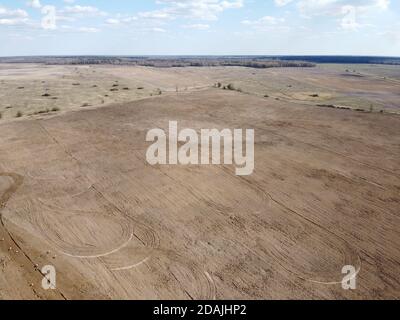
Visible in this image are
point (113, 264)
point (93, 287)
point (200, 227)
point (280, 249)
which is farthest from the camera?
point (200, 227)

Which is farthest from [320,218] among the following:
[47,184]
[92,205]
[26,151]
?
[26,151]

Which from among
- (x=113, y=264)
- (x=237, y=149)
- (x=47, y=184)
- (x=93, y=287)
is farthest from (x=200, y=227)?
(x=237, y=149)

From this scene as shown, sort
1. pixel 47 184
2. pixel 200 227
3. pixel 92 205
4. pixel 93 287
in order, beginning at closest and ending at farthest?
pixel 93 287 < pixel 200 227 < pixel 92 205 < pixel 47 184

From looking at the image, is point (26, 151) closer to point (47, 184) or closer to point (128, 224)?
point (47, 184)

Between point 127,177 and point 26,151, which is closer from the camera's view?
point 127,177

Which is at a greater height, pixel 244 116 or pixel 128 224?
pixel 244 116

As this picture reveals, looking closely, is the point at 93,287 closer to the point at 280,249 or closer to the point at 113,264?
the point at 113,264
